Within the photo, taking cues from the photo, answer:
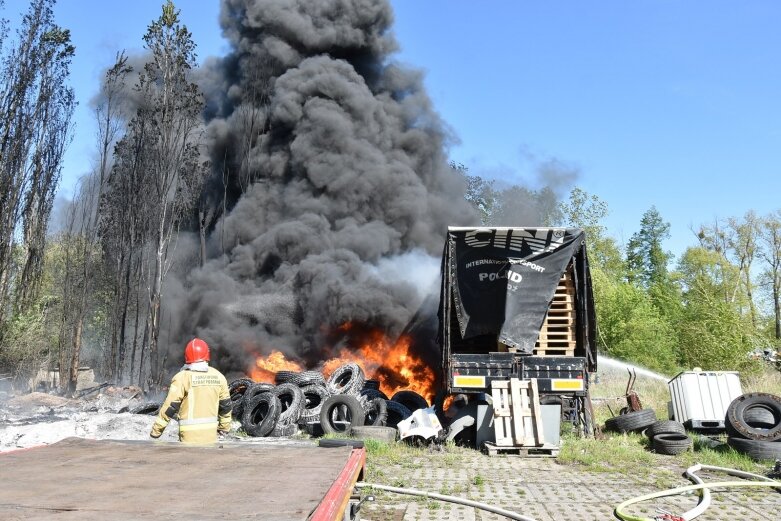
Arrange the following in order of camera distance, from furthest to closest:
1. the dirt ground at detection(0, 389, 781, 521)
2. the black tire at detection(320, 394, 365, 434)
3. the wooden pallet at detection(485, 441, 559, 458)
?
the black tire at detection(320, 394, 365, 434) < the wooden pallet at detection(485, 441, 559, 458) < the dirt ground at detection(0, 389, 781, 521)

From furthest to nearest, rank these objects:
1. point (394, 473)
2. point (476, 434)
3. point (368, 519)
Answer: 1. point (476, 434)
2. point (394, 473)
3. point (368, 519)

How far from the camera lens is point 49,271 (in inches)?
1371

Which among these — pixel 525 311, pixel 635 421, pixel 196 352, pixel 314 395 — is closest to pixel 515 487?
pixel 525 311

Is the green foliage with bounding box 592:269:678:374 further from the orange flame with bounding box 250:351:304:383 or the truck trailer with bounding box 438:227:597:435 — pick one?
the truck trailer with bounding box 438:227:597:435

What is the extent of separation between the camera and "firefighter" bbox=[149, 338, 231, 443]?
532 centimetres

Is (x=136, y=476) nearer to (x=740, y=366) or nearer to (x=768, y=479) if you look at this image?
(x=768, y=479)

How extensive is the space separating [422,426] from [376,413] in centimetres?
239

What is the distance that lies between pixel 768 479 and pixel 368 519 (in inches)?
196

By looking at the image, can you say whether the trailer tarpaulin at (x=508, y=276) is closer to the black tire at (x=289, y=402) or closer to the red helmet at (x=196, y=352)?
the black tire at (x=289, y=402)

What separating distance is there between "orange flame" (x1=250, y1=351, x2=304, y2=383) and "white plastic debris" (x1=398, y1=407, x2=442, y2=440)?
34.1 ft

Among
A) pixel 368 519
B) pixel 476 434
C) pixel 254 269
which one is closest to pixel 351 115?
pixel 254 269

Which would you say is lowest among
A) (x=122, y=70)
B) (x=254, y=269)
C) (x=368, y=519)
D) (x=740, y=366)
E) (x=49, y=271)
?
(x=368, y=519)

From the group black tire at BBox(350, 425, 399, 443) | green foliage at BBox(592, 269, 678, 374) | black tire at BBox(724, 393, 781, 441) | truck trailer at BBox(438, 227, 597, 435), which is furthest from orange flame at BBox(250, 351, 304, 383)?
green foliage at BBox(592, 269, 678, 374)

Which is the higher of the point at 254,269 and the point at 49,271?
the point at 49,271
